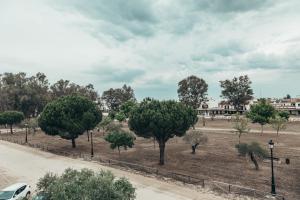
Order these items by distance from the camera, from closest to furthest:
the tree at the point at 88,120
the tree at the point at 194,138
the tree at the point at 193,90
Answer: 1. the tree at the point at 194,138
2. the tree at the point at 88,120
3. the tree at the point at 193,90

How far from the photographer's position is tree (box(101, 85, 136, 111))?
137 metres

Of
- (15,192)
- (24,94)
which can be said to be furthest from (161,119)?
(24,94)

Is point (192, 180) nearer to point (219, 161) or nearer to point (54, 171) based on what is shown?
point (219, 161)

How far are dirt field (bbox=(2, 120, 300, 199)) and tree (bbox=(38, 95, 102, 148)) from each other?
312 cm

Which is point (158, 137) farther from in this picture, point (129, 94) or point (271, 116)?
point (129, 94)

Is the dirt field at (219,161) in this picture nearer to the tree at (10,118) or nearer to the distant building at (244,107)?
the tree at (10,118)

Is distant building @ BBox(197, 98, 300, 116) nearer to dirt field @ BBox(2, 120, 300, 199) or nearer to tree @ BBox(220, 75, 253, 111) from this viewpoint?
tree @ BBox(220, 75, 253, 111)

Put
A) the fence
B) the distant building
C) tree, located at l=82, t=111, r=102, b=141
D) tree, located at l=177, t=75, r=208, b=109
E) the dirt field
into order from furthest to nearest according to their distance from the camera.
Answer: the distant building < tree, located at l=177, t=75, r=208, b=109 < tree, located at l=82, t=111, r=102, b=141 < the dirt field < the fence

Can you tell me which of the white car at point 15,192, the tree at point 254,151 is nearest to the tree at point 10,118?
the white car at point 15,192

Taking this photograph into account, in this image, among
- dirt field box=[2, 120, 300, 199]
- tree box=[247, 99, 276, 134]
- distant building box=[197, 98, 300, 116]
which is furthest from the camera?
distant building box=[197, 98, 300, 116]

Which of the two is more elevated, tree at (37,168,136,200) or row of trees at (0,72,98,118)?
row of trees at (0,72,98,118)

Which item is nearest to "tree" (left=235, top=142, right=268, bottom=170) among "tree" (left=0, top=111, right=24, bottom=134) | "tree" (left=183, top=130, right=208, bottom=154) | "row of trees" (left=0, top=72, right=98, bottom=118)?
"tree" (left=183, top=130, right=208, bottom=154)

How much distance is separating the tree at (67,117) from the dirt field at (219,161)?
3117 mm

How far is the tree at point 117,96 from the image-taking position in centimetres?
13662
